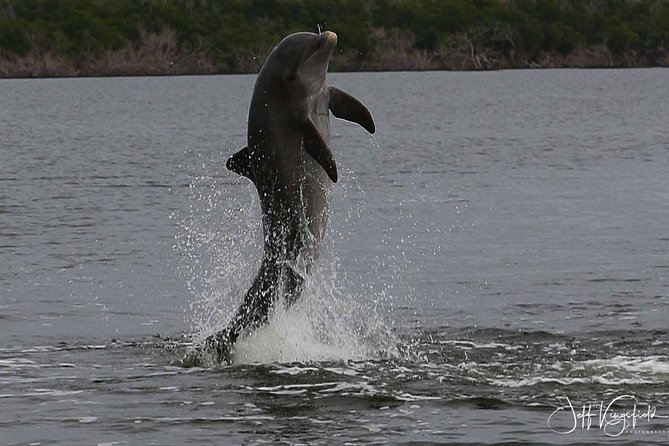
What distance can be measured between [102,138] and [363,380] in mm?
51926

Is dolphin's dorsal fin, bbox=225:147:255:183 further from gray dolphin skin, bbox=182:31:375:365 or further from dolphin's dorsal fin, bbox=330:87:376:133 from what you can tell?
dolphin's dorsal fin, bbox=330:87:376:133

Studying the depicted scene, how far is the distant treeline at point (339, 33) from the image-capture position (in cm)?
14050

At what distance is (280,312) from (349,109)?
2.24 m

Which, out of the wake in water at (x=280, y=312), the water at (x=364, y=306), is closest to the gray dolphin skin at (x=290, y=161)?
the wake in water at (x=280, y=312)

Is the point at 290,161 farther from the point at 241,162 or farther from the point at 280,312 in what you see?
the point at 280,312

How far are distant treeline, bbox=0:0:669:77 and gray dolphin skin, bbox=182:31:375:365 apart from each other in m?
123

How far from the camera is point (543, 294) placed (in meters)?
21.3

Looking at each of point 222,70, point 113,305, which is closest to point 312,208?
point 113,305

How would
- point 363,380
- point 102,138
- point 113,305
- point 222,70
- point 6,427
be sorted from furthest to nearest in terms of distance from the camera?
point 222,70 → point 102,138 → point 113,305 → point 363,380 → point 6,427

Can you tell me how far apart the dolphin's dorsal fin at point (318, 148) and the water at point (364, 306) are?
2039mm

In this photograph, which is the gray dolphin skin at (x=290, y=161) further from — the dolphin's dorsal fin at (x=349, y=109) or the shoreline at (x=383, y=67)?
the shoreline at (x=383, y=67)

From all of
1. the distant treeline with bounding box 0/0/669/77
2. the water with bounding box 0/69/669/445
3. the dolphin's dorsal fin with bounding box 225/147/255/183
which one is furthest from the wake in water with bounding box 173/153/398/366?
the distant treeline with bounding box 0/0/669/77

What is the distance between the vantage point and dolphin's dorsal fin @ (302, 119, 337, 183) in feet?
47.9

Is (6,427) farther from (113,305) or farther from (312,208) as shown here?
(113,305)
